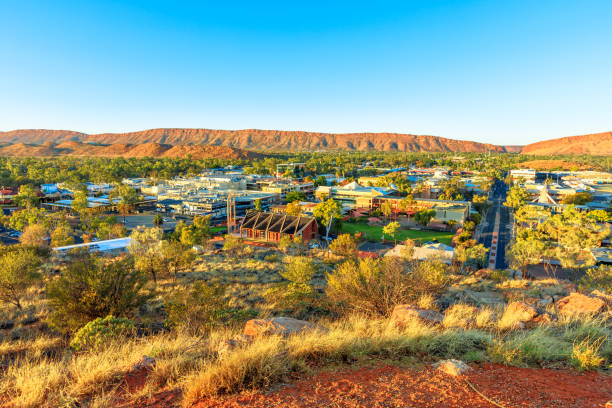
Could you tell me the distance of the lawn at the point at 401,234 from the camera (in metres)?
43.8

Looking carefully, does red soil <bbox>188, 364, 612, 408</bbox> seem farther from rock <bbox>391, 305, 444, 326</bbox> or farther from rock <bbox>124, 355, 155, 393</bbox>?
rock <bbox>391, 305, 444, 326</bbox>

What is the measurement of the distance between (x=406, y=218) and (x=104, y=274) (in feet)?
166

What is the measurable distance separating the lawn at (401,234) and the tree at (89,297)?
34.3 metres

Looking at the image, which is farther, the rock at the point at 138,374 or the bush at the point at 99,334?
the bush at the point at 99,334

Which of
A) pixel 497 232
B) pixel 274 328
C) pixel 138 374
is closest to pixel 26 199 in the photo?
pixel 138 374

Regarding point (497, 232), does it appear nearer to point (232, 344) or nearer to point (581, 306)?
point (581, 306)

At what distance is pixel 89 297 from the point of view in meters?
12.4

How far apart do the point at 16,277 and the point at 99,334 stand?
44.9 ft

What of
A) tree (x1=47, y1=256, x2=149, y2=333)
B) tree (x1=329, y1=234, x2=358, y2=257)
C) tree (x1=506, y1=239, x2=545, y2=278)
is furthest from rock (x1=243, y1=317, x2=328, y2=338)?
tree (x1=506, y1=239, x2=545, y2=278)

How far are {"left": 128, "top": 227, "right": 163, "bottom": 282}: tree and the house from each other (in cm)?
1556

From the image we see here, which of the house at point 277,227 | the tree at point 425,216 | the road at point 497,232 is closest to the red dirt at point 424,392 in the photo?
the road at point 497,232

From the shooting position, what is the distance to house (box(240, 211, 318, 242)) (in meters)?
41.0

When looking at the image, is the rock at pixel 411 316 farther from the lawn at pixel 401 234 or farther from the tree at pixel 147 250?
the lawn at pixel 401 234

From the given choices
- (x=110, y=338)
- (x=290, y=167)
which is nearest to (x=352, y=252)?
(x=110, y=338)
